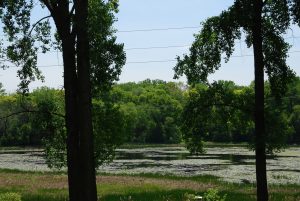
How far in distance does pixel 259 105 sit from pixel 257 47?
1708 mm

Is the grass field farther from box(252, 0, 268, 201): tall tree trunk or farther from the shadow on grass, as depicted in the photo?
box(252, 0, 268, 201): tall tree trunk

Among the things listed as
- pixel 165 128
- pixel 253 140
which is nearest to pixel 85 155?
pixel 253 140

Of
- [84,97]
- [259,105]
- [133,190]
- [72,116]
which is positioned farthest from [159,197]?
[84,97]

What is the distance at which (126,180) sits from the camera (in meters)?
34.4

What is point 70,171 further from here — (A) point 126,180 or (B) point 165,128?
(B) point 165,128

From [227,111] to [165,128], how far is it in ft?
466

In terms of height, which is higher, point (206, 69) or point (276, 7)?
point (276, 7)

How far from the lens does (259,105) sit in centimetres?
1310

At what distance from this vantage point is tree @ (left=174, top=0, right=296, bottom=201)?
44.1 feet

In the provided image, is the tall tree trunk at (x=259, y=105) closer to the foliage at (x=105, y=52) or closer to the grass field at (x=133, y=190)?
the foliage at (x=105, y=52)

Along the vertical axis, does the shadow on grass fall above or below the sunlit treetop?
below

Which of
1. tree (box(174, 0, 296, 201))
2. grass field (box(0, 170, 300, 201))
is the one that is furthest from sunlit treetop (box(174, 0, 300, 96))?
grass field (box(0, 170, 300, 201))

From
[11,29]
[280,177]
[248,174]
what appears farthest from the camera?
[248,174]

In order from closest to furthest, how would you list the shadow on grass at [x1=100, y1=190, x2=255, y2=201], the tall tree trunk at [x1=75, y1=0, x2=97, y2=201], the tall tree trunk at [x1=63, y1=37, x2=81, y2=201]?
1. the tall tree trunk at [x1=75, y1=0, x2=97, y2=201]
2. the tall tree trunk at [x1=63, y1=37, x2=81, y2=201]
3. the shadow on grass at [x1=100, y1=190, x2=255, y2=201]
